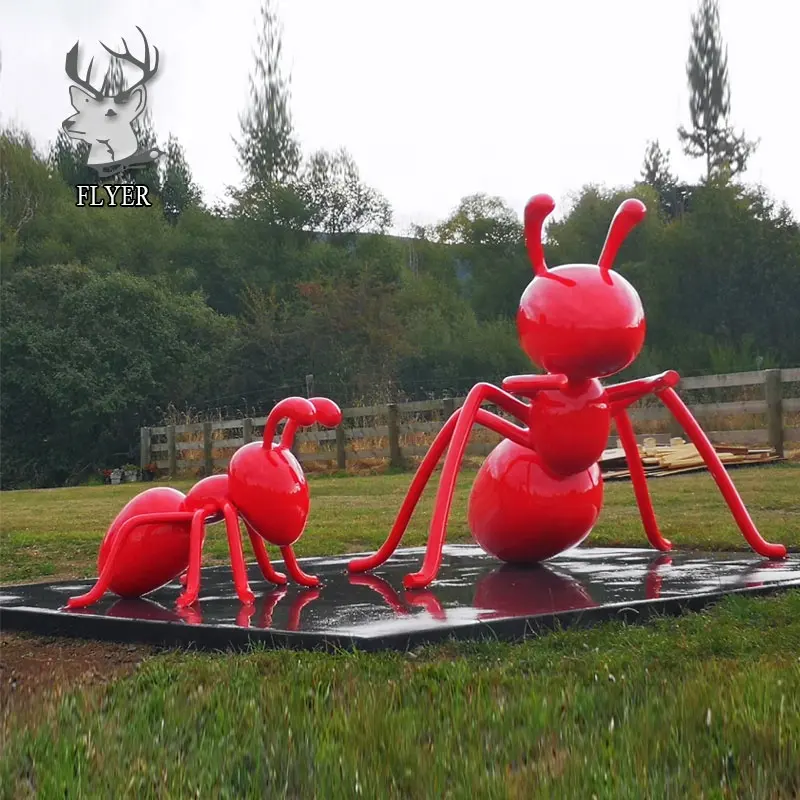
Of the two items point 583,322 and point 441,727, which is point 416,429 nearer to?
point 583,322

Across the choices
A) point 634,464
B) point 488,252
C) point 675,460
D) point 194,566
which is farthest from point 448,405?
point 488,252

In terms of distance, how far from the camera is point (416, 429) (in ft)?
67.0

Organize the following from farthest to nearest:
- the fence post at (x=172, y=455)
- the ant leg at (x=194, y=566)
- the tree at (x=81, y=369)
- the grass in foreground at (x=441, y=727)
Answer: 1. the tree at (x=81, y=369)
2. the fence post at (x=172, y=455)
3. the ant leg at (x=194, y=566)
4. the grass in foreground at (x=441, y=727)

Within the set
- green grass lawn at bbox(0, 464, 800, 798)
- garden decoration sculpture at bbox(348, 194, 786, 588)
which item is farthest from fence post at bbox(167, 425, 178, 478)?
green grass lawn at bbox(0, 464, 800, 798)

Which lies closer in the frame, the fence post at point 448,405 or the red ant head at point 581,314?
the red ant head at point 581,314

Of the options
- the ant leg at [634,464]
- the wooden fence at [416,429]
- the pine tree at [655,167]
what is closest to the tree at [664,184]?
the pine tree at [655,167]

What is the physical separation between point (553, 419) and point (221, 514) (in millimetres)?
1547

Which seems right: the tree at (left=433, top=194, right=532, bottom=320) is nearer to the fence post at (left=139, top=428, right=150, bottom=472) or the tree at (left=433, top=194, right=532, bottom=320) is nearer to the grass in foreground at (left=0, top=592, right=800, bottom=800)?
the fence post at (left=139, top=428, right=150, bottom=472)

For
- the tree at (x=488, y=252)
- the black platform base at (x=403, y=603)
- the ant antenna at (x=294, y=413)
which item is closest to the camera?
the black platform base at (x=403, y=603)

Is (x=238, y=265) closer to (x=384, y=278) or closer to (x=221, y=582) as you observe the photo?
(x=384, y=278)

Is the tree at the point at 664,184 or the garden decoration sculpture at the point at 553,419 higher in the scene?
the tree at the point at 664,184

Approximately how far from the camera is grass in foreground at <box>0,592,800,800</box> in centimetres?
255

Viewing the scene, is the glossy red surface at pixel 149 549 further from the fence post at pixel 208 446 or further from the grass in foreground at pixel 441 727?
the fence post at pixel 208 446

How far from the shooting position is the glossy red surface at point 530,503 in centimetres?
567
